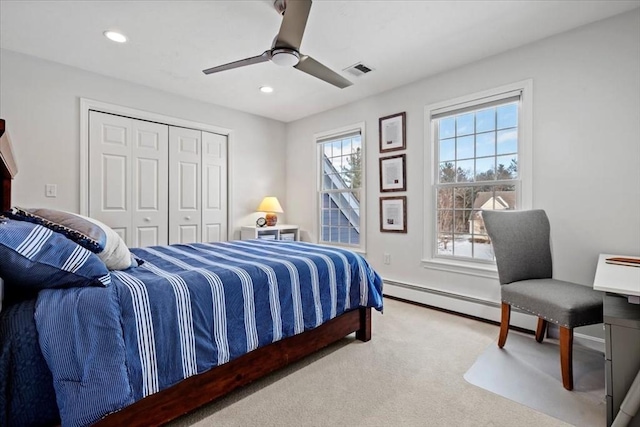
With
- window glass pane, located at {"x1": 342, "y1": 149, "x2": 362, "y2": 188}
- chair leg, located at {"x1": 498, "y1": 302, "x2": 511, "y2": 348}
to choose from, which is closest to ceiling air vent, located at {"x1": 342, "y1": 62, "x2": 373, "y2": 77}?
window glass pane, located at {"x1": 342, "y1": 149, "x2": 362, "y2": 188}

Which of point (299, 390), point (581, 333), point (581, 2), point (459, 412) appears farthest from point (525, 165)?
point (299, 390)

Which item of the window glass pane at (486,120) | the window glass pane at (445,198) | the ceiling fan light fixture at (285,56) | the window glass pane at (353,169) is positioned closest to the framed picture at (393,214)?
the window glass pane at (445,198)

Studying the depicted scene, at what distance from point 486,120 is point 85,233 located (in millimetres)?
3335

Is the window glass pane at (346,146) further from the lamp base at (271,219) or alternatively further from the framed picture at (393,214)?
the lamp base at (271,219)

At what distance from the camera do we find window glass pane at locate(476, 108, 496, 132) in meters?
2.96

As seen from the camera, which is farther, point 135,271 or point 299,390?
point 299,390

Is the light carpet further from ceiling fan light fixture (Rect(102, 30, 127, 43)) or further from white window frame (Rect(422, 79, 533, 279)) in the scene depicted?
ceiling fan light fixture (Rect(102, 30, 127, 43))

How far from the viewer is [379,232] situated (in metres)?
3.84

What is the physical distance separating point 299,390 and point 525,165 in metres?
2.59

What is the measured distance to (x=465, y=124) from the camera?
316 cm

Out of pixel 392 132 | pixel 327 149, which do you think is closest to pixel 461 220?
pixel 392 132

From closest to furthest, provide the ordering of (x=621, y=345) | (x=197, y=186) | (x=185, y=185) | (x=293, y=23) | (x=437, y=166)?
(x=621, y=345) < (x=293, y=23) < (x=437, y=166) < (x=185, y=185) < (x=197, y=186)

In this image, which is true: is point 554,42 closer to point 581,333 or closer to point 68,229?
point 581,333

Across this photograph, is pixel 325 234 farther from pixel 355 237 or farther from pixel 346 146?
pixel 346 146
